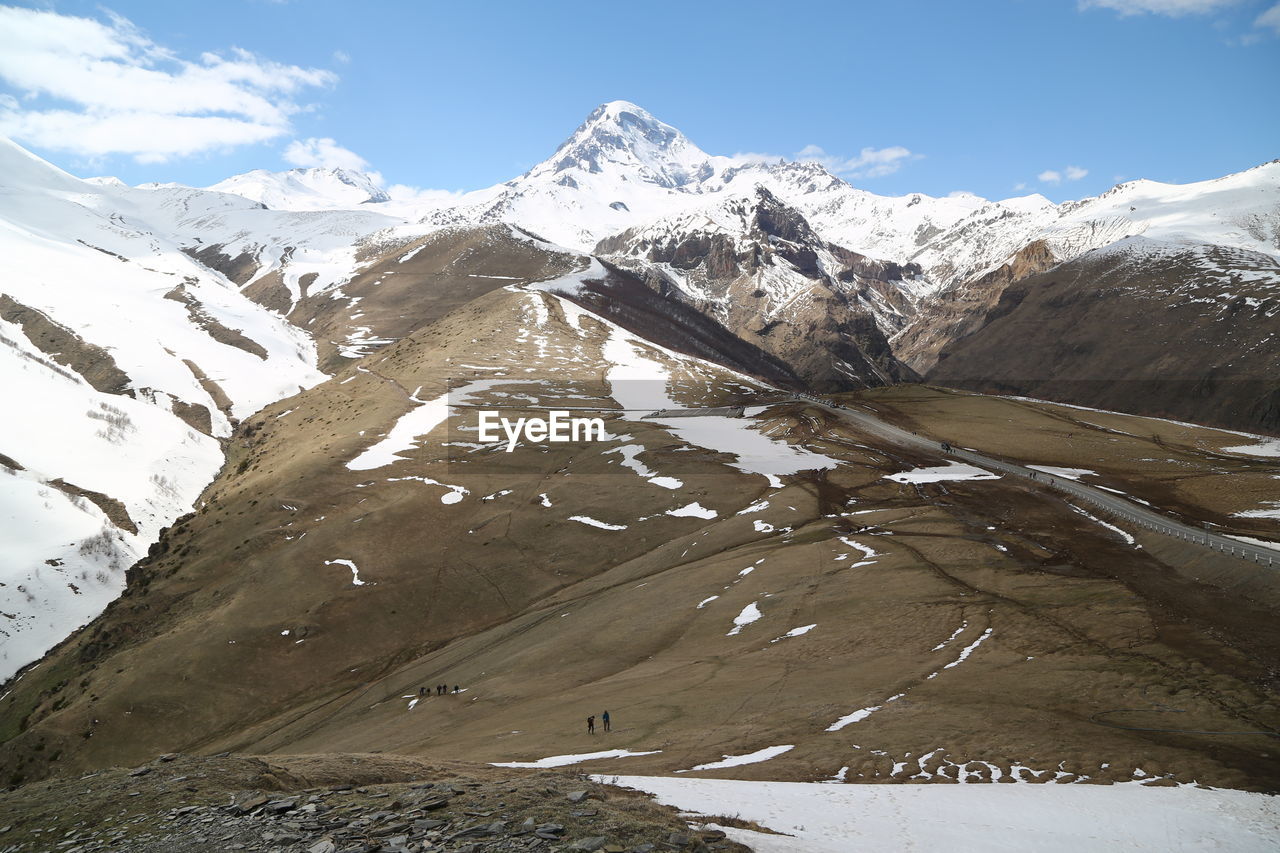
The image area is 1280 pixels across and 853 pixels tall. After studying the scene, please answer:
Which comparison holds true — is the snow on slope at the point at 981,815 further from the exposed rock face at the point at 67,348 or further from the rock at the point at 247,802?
the exposed rock face at the point at 67,348

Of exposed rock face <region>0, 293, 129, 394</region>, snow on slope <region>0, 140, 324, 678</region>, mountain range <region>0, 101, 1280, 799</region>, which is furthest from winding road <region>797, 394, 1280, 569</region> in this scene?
exposed rock face <region>0, 293, 129, 394</region>

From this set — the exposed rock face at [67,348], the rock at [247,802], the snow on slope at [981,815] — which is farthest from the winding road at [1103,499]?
the exposed rock face at [67,348]

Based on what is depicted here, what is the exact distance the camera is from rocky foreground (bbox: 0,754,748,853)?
15.8m

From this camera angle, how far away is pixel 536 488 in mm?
95250

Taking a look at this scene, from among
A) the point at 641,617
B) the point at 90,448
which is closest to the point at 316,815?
the point at 641,617

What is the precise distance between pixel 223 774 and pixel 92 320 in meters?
226

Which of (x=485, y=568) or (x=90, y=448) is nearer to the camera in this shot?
(x=485, y=568)

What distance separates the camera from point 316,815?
17.4 metres

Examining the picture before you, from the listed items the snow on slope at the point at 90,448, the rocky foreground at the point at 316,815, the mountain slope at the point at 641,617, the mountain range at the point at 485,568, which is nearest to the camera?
the rocky foreground at the point at 316,815

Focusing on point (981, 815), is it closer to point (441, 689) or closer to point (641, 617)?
point (641, 617)

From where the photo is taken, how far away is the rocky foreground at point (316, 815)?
51.9 ft

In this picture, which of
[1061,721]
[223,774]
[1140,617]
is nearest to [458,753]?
[223,774]

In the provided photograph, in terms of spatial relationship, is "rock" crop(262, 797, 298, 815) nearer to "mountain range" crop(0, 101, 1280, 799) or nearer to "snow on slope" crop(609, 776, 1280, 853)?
"snow on slope" crop(609, 776, 1280, 853)

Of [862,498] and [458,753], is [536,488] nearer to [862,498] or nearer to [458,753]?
[862,498]
